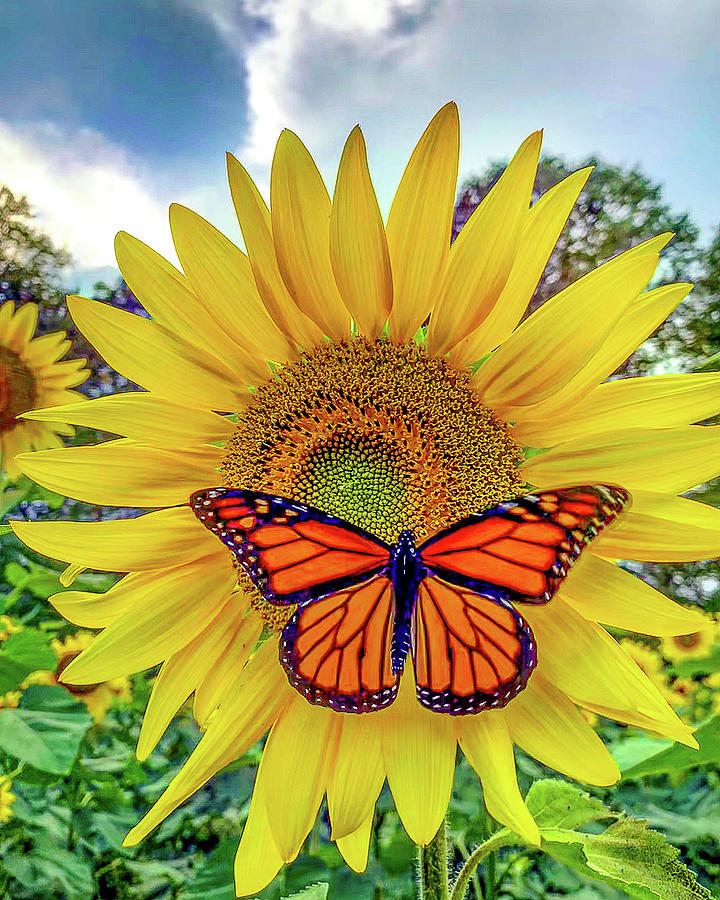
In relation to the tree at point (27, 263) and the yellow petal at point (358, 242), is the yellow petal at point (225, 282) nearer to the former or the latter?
the yellow petal at point (358, 242)

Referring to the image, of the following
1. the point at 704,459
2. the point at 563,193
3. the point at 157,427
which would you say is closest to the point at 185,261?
the point at 157,427

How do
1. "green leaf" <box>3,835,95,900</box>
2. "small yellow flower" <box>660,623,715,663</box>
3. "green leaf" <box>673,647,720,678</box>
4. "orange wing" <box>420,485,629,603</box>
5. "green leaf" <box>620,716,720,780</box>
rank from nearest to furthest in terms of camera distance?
"orange wing" <box>420,485,629,603</box>, "green leaf" <box>620,716,720,780</box>, "green leaf" <box>673,647,720,678</box>, "green leaf" <box>3,835,95,900</box>, "small yellow flower" <box>660,623,715,663</box>

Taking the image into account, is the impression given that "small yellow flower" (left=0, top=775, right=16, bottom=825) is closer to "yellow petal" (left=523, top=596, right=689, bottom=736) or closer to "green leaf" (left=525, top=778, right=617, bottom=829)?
"green leaf" (left=525, top=778, right=617, bottom=829)

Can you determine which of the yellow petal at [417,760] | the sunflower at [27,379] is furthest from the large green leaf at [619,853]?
the sunflower at [27,379]

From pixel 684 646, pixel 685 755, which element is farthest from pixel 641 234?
pixel 685 755

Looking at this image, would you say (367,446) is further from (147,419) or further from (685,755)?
(685,755)

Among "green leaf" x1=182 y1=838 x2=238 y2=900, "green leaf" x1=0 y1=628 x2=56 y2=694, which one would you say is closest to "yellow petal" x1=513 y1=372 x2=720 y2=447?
"green leaf" x1=182 y1=838 x2=238 y2=900

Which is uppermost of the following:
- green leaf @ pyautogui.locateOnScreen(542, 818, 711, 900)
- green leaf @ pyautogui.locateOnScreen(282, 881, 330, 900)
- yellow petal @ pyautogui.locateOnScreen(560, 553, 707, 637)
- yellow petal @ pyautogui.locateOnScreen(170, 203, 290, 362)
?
yellow petal @ pyautogui.locateOnScreen(170, 203, 290, 362)
